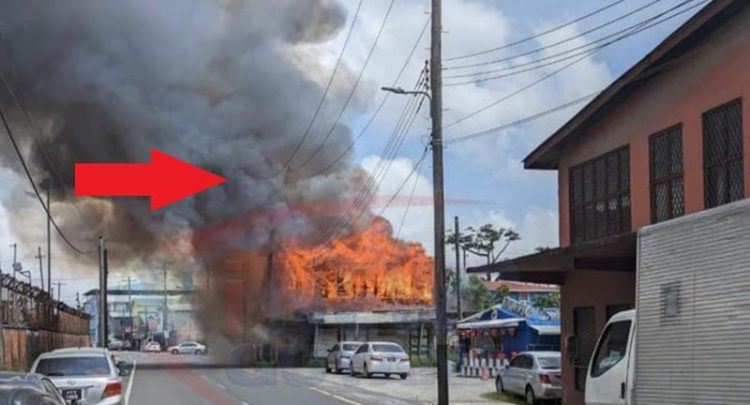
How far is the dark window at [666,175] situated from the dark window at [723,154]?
785 mm

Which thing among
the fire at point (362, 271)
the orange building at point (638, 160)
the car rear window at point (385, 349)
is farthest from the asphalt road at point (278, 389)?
the orange building at point (638, 160)

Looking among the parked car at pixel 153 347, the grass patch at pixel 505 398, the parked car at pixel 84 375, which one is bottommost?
the parked car at pixel 153 347

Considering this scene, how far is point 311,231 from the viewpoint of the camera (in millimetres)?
38344

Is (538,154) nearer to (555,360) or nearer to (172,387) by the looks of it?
(555,360)

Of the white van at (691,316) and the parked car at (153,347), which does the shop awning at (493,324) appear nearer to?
the white van at (691,316)

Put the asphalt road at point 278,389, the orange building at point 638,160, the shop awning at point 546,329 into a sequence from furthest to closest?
1. the shop awning at point 546,329
2. the asphalt road at point 278,389
3. the orange building at point 638,160

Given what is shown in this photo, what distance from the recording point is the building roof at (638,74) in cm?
1426

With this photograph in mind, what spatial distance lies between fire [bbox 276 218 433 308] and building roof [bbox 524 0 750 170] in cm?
1924

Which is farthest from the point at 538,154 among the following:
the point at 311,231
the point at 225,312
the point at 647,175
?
the point at 225,312

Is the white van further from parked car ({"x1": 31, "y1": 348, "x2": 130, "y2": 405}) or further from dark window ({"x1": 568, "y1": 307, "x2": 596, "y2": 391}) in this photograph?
dark window ({"x1": 568, "y1": 307, "x2": 596, "y2": 391})

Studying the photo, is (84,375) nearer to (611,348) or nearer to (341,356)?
(611,348)

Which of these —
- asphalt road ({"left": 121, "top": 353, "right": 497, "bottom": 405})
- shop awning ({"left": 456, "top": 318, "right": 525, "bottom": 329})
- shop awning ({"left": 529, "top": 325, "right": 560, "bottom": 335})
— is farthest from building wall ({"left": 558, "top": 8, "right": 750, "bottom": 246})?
shop awning ({"left": 456, "top": 318, "right": 525, "bottom": 329})

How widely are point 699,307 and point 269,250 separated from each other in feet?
99.6

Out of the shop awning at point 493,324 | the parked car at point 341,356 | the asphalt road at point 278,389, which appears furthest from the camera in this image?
the parked car at point 341,356
